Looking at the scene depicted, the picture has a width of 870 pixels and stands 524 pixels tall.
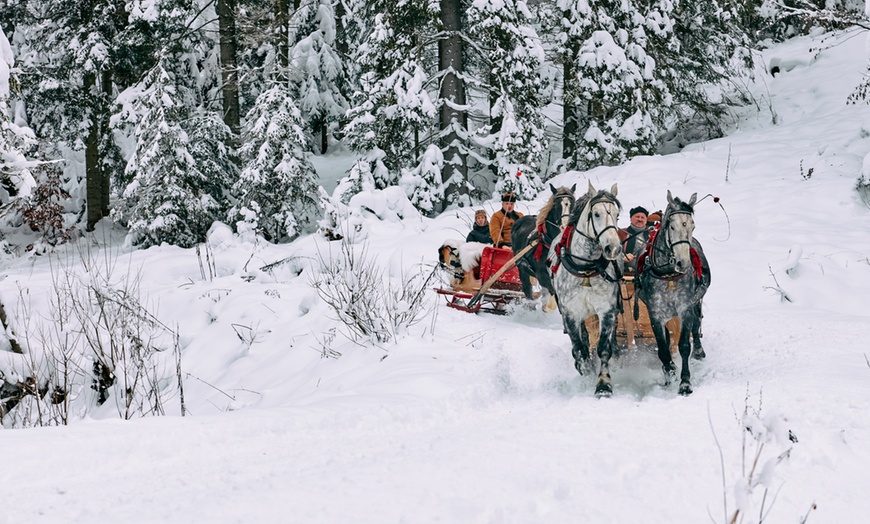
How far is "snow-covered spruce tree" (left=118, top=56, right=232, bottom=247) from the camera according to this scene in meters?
15.7

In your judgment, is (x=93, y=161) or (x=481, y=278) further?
(x=93, y=161)

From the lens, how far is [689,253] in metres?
5.89

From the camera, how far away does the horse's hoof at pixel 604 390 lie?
5988mm

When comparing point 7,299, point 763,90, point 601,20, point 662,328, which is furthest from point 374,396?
point 763,90

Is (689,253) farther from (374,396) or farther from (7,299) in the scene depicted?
(7,299)

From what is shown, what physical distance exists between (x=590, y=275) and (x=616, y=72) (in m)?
11.1

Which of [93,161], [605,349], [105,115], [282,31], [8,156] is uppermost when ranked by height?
[282,31]

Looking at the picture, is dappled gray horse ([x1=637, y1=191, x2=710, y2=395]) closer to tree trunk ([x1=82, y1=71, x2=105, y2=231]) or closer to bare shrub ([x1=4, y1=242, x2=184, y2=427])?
bare shrub ([x1=4, y1=242, x2=184, y2=427])

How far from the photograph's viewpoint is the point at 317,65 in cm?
2219

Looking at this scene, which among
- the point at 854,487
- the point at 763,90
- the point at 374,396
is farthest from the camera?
the point at 763,90

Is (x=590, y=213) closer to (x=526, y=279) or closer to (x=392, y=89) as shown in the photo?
(x=526, y=279)

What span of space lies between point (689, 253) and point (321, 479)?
371cm

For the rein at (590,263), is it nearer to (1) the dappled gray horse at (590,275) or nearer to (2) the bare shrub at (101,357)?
(1) the dappled gray horse at (590,275)

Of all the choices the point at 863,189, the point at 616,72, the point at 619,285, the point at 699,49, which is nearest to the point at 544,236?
the point at 619,285
